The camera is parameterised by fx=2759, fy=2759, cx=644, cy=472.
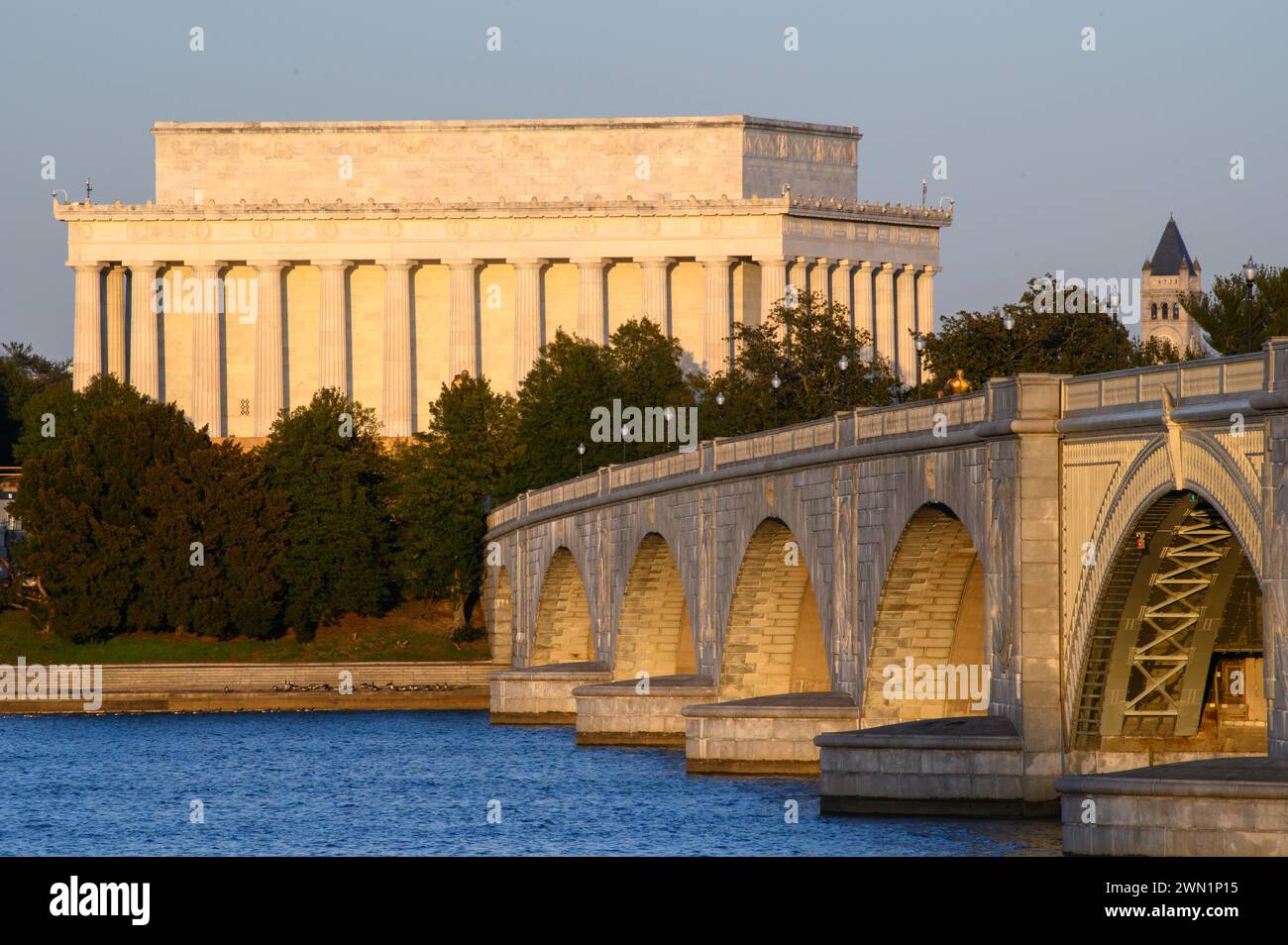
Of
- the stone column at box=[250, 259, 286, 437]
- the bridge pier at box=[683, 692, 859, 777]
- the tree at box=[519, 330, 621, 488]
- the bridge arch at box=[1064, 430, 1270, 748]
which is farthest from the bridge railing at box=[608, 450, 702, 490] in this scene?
the stone column at box=[250, 259, 286, 437]

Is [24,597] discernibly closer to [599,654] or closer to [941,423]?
[599,654]

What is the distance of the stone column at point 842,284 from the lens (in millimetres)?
161500

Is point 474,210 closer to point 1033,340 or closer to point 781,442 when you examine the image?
point 1033,340

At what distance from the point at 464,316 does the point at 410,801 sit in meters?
101

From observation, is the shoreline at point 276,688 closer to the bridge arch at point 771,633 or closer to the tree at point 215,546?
the tree at point 215,546

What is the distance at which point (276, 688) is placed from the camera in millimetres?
107562

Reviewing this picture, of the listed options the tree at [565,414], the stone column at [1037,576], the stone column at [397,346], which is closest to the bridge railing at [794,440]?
the stone column at [1037,576]

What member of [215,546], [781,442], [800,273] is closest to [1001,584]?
[781,442]

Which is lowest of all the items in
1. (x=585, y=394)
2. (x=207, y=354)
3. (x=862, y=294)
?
(x=585, y=394)

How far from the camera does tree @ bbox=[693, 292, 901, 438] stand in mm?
103125

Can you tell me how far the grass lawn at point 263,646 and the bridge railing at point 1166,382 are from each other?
70.8m

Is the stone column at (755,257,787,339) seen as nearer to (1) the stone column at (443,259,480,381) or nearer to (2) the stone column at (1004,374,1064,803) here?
(1) the stone column at (443,259,480,381)

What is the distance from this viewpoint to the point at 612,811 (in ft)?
194
